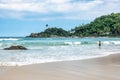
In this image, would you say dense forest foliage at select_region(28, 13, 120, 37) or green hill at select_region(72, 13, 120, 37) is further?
dense forest foliage at select_region(28, 13, 120, 37)

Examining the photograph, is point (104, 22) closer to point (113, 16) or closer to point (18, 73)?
point (113, 16)

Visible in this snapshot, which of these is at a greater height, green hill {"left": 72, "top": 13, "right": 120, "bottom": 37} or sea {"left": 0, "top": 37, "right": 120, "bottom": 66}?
green hill {"left": 72, "top": 13, "right": 120, "bottom": 37}

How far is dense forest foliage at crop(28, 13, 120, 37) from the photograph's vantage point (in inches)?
6469

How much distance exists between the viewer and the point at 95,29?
17312cm

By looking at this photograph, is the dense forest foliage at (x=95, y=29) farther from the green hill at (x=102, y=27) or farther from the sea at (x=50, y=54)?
the sea at (x=50, y=54)

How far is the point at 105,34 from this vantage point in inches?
6412

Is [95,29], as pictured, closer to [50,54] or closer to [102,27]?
[102,27]

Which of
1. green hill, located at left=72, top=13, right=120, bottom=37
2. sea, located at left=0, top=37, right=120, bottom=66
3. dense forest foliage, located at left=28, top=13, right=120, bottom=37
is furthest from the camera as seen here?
dense forest foliage, located at left=28, top=13, right=120, bottom=37

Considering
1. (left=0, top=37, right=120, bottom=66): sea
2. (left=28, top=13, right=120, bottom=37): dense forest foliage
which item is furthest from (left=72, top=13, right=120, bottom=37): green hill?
(left=0, top=37, right=120, bottom=66): sea

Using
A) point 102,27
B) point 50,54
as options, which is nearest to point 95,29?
point 102,27

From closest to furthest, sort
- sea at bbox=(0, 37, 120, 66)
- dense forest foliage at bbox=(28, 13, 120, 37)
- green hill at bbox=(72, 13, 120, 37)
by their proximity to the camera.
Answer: sea at bbox=(0, 37, 120, 66), green hill at bbox=(72, 13, 120, 37), dense forest foliage at bbox=(28, 13, 120, 37)

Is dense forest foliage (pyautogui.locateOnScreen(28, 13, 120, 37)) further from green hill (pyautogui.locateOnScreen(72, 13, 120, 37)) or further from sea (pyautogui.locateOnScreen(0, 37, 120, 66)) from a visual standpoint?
sea (pyautogui.locateOnScreen(0, 37, 120, 66))

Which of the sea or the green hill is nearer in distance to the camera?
the sea

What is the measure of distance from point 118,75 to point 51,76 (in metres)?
2.44
